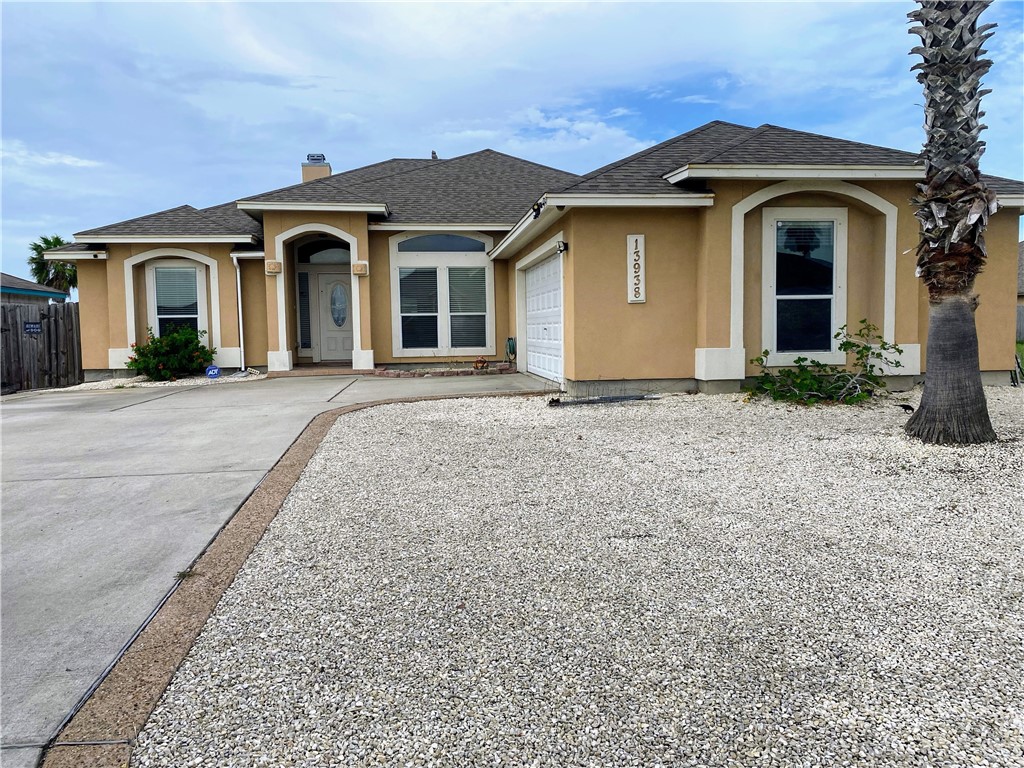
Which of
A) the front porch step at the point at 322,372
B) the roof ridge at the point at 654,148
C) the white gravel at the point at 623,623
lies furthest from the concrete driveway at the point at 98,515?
the roof ridge at the point at 654,148

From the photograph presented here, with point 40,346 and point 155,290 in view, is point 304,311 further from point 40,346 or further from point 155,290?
point 40,346

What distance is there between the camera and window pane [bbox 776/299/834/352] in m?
9.55

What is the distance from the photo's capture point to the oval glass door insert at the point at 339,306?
15.9m

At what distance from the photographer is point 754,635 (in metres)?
2.72

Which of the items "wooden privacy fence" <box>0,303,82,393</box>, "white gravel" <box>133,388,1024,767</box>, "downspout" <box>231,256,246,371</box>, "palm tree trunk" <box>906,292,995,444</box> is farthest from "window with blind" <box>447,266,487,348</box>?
"palm tree trunk" <box>906,292,995,444</box>

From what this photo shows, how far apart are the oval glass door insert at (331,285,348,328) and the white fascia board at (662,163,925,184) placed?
948 cm

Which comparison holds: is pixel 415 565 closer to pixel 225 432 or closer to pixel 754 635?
pixel 754 635

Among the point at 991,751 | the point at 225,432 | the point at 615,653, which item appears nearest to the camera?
the point at 991,751

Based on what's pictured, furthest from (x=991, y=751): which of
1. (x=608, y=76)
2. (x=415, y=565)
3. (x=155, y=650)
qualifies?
(x=608, y=76)

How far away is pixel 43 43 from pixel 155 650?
35.3ft

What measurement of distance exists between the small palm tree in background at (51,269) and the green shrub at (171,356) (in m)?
20.4

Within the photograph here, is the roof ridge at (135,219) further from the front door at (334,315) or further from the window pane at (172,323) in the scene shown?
the front door at (334,315)

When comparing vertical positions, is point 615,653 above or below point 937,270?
below

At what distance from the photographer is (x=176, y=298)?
14586 millimetres
